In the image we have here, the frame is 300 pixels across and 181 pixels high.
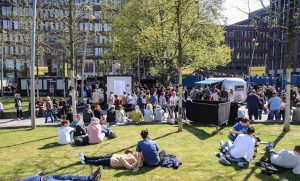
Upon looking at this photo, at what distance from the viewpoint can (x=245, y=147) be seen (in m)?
10.9

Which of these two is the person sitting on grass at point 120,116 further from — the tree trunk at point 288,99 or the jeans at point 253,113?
the tree trunk at point 288,99

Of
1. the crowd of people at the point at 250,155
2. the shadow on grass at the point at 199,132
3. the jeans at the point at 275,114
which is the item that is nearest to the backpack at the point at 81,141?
the shadow on grass at the point at 199,132

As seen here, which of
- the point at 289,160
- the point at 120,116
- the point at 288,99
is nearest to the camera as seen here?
the point at 289,160

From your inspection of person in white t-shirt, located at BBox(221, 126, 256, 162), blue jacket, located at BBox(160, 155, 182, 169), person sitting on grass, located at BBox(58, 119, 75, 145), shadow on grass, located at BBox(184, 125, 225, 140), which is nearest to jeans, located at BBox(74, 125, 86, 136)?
person sitting on grass, located at BBox(58, 119, 75, 145)

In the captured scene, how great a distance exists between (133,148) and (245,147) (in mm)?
4294

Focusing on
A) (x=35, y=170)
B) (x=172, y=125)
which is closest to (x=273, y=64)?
(x=172, y=125)

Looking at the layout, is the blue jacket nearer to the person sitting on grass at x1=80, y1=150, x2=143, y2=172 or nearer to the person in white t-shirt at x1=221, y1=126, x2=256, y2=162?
the person sitting on grass at x1=80, y1=150, x2=143, y2=172

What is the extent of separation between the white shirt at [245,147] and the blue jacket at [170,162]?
72.5 inches

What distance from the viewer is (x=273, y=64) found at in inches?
3932

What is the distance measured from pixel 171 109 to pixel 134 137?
6757mm

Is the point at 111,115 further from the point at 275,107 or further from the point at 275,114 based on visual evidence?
the point at 275,114

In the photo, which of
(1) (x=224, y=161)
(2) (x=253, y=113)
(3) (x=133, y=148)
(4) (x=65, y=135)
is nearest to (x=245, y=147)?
(1) (x=224, y=161)

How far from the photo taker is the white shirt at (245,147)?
35.6 feet

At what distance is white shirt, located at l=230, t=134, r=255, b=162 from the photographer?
10.8 metres
